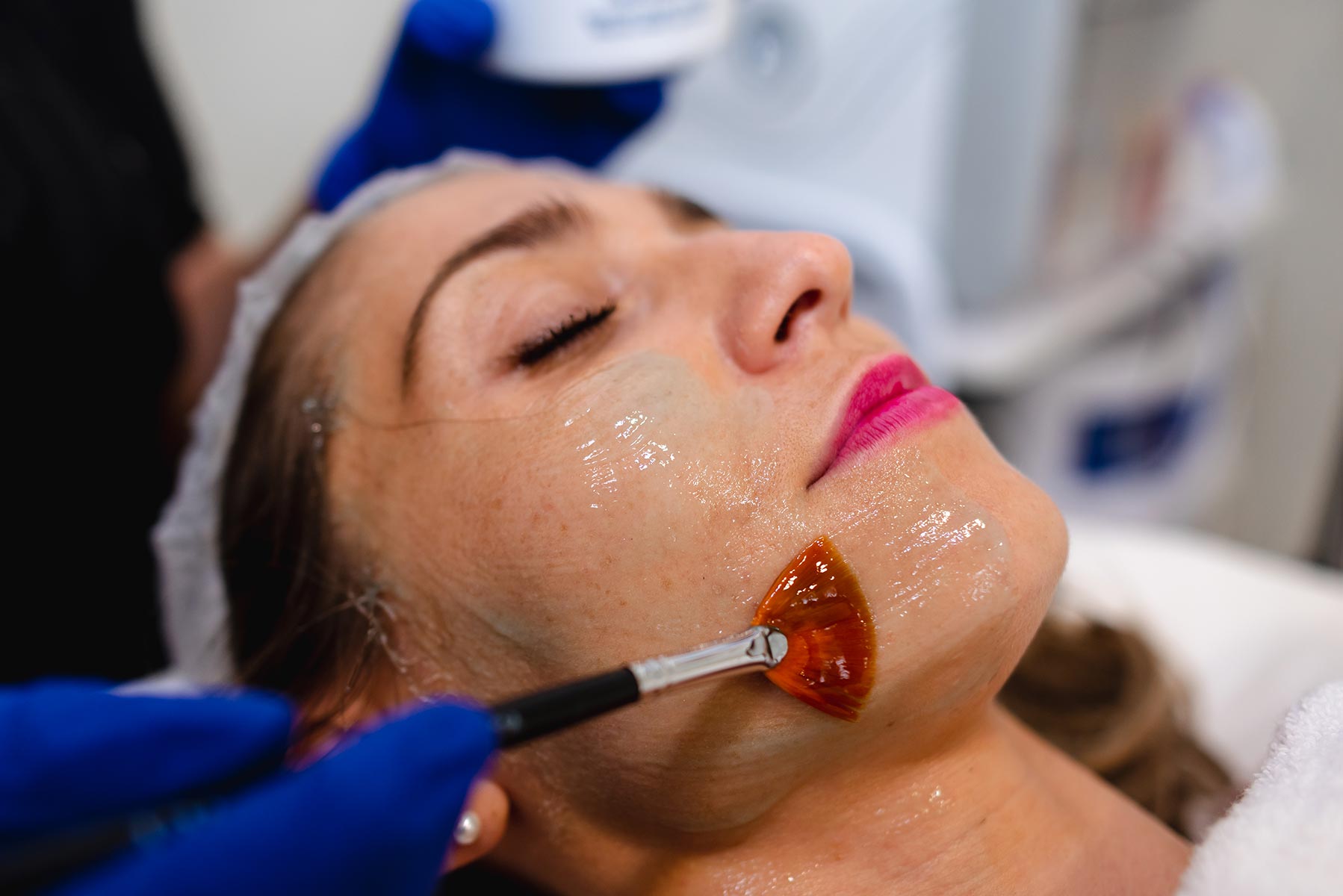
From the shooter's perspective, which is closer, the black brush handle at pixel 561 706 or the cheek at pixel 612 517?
the black brush handle at pixel 561 706

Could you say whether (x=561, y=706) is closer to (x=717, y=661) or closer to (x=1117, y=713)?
(x=717, y=661)

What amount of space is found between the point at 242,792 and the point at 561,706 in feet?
0.48

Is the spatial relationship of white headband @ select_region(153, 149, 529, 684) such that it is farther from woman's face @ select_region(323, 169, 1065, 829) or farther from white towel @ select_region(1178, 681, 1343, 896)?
white towel @ select_region(1178, 681, 1343, 896)

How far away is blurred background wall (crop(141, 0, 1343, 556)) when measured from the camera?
182 cm

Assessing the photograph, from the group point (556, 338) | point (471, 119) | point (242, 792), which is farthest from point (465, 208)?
point (242, 792)

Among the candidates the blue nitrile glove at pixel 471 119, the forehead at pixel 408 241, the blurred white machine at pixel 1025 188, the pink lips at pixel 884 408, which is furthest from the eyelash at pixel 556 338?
the blurred white machine at pixel 1025 188

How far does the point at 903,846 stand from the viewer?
27.6 inches

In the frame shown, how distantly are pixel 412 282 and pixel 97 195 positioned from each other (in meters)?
0.67

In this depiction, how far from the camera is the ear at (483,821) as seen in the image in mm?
713

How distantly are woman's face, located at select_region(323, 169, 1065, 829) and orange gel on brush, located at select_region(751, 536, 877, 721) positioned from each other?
0.01m

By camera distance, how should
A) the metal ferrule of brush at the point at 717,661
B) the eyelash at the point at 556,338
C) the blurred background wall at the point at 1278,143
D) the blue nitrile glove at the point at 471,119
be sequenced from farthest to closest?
the blurred background wall at the point at 1278,143 → the blue nitrile glove at the point at 471,119 → the eyelash at the point at 556,338 → the metal ferrule of brush at the point at 717,661

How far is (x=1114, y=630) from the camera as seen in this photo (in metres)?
1.16

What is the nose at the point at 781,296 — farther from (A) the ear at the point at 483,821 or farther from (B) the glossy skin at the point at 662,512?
(A) the ear at the point at 483,821

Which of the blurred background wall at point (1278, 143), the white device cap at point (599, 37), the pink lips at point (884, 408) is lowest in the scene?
the blurred background wall at point (1278, 143)
